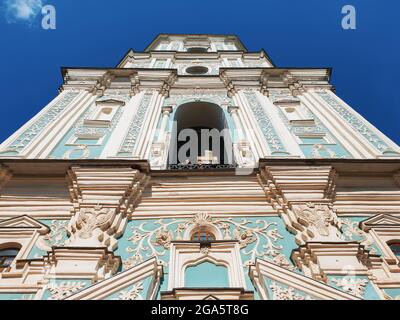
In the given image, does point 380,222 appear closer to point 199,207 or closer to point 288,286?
point 288,286

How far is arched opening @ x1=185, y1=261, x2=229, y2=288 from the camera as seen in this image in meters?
5.35

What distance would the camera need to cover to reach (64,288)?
4.87m

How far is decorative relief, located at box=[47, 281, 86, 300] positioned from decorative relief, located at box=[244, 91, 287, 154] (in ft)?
16.4

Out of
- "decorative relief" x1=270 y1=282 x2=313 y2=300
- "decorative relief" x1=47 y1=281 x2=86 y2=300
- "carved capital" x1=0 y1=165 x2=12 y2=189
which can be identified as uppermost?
"carved capital" x1=0 y1=165 x2=12 y2=189

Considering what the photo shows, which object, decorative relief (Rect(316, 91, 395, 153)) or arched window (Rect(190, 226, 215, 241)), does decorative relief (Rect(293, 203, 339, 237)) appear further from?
decorative relief (Rect(316, 91, 395, 153))

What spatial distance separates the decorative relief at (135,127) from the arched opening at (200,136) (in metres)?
0.96

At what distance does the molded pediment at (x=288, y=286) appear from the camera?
4.62 metres

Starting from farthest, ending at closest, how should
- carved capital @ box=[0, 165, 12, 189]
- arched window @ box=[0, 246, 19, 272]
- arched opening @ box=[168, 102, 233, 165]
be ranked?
1. arched opening @ box=[168, 102, 233, 165]
2. carved capital @ box=[0, 165, 12, 189]
3. arched window @ box=[0, 246, 19, 272]

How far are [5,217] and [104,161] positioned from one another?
1.91m

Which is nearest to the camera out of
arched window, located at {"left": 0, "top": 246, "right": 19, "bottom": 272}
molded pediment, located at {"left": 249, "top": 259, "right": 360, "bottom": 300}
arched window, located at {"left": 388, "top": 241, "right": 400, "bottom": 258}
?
molded pediment, located at {"left": 249, "top": 259, "right": 360, "bottom": 300}

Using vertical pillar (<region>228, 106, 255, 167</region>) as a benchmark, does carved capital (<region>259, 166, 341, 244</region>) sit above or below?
below

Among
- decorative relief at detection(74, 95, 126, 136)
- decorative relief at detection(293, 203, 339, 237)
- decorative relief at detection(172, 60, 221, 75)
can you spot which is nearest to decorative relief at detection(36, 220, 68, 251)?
decorative relief at detection(74, 95, 126, 136)

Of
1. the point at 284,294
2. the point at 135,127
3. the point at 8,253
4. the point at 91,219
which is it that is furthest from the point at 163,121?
the point at 284,294
